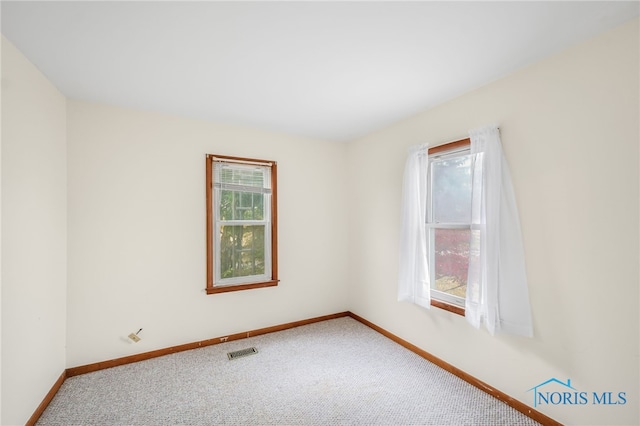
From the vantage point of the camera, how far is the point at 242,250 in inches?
128

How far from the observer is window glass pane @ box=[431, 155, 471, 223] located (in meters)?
2.39

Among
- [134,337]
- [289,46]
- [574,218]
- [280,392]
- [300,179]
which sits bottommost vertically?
[280,392]

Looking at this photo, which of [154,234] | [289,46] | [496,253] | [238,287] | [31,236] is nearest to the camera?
[289,46]

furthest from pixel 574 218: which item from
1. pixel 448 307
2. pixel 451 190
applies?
pixel 448 307

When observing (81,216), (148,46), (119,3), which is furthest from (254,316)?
(119,3)

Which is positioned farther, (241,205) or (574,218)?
(241,205)

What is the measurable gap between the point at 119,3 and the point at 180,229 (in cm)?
198

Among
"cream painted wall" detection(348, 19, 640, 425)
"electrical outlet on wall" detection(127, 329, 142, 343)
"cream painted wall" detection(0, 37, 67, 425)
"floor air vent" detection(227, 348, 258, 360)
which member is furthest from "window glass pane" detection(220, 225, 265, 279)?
"cream painted wall" detection(348, 19, 640, 425)

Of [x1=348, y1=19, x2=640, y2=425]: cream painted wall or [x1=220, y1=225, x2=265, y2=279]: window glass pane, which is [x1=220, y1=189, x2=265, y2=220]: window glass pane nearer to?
[x1=220, y1=225, x2=265, y2=279]: window glass pane

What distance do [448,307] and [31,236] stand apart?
3.17m

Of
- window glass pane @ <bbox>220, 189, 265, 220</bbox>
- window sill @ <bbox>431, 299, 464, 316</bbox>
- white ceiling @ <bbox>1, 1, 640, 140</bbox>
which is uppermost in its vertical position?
white ceiling @ <bbox>1, 1, 640, 140</bbox>

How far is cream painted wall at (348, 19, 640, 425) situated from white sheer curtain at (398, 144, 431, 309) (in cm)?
38

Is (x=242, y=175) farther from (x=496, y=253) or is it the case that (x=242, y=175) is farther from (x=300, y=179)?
(x=496, y=253)

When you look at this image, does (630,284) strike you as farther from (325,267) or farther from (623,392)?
(325,267)
